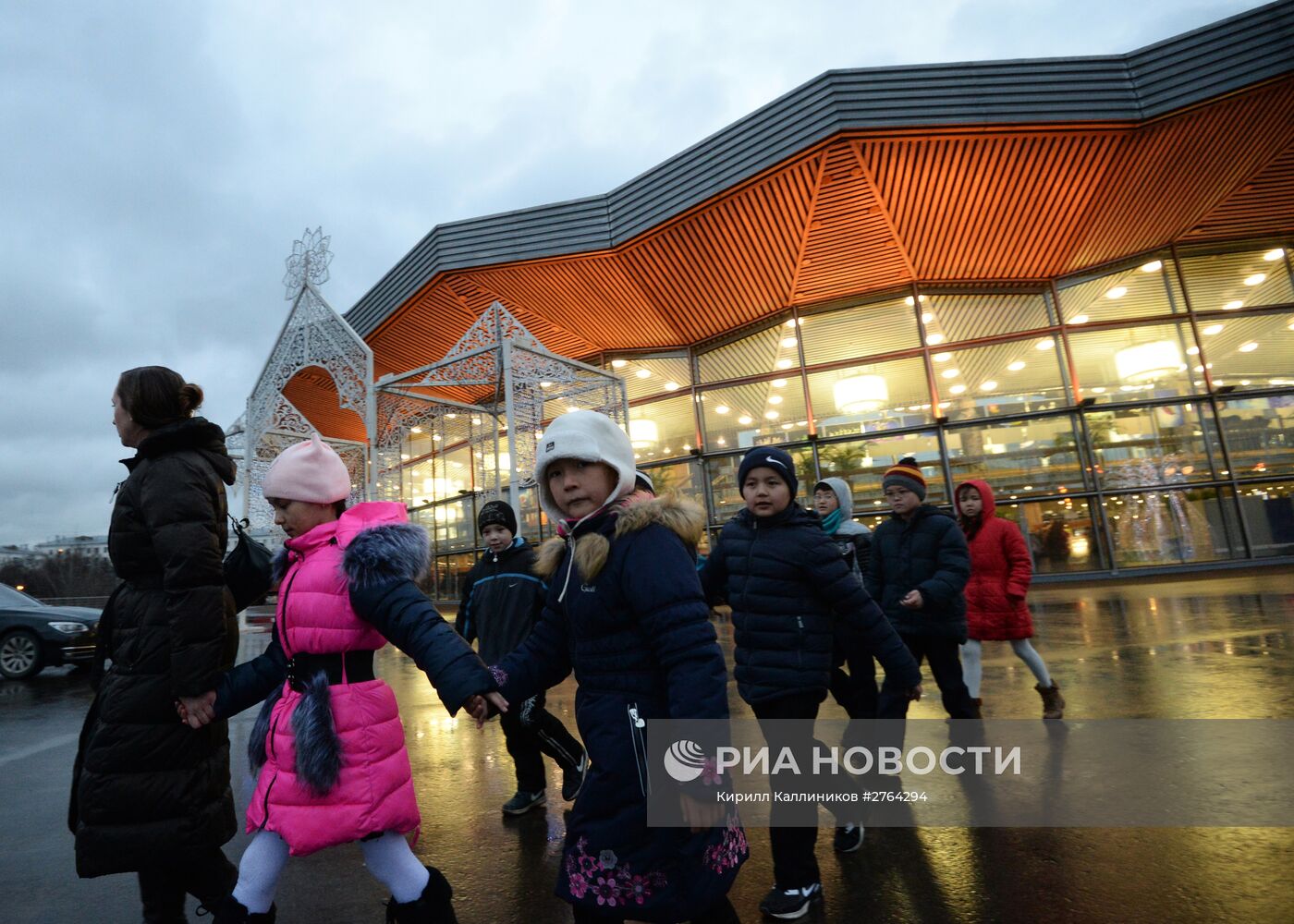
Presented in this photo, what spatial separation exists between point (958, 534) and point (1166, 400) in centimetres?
1546

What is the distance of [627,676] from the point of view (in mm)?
1823

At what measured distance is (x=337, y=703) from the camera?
6.39 ft

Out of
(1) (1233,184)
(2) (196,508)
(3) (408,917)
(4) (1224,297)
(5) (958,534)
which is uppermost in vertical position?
(1) (1233,184)

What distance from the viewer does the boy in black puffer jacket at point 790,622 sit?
260 cm

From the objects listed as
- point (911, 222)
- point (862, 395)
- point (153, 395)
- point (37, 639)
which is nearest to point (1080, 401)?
point (862, 395)

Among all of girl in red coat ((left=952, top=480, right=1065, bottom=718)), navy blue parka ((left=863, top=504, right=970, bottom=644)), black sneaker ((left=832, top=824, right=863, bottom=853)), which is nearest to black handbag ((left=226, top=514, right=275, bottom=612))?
black sneaker ((left=832, top=824, right=863, bottom=853))

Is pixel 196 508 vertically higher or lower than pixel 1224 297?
lower

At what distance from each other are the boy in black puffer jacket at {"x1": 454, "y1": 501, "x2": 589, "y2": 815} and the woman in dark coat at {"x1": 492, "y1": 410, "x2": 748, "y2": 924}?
5.60 feet

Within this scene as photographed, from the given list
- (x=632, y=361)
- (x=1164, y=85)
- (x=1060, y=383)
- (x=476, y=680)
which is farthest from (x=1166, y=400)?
(x=476, y=680)

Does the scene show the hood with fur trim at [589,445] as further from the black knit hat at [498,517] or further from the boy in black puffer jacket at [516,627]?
the black knit hat at [498,517]

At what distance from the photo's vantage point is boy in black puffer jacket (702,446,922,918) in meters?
2.60

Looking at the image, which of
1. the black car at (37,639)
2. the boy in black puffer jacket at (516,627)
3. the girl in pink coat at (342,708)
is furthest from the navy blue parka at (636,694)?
the black car at (37,639)

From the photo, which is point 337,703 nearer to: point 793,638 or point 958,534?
point 793,638

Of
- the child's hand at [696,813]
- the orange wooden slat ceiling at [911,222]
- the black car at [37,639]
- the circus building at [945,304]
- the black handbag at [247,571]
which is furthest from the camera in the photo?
the orange wooden slat ceiling at [911,222]
